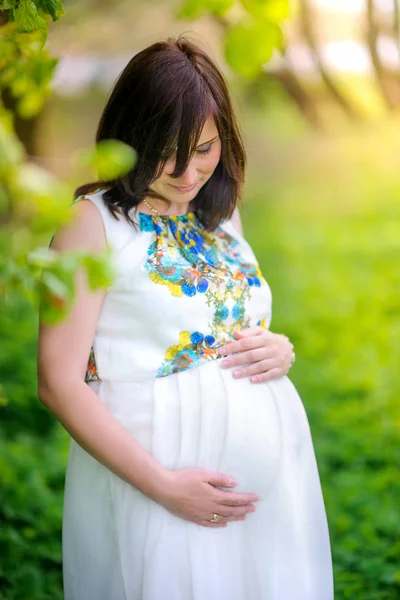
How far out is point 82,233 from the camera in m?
1.66

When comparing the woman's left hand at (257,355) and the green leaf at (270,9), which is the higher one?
the green leaf at (270,9)

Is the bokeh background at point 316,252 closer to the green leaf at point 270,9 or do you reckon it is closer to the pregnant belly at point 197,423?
the green leaf at point 270,9

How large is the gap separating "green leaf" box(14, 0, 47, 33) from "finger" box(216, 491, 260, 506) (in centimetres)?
104

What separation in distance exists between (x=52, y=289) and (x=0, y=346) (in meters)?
4.09

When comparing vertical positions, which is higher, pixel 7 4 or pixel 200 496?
pixel 7 4

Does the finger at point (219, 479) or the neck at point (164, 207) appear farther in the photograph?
the neck at point (164, 207)

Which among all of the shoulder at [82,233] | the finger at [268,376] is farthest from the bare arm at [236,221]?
the shoulder at [82,233]

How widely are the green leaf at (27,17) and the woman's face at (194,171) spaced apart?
0.40 m

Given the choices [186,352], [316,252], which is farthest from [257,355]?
[316,252]

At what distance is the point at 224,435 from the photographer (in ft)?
5.75

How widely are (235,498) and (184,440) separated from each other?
0.17 meters

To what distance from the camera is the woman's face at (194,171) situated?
1744 millimetres

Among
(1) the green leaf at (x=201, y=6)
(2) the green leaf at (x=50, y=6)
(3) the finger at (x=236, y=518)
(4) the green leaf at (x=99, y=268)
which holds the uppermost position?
(1) the green leaf at (x=201, y=6)

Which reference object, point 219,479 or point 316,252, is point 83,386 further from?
point 316,252
